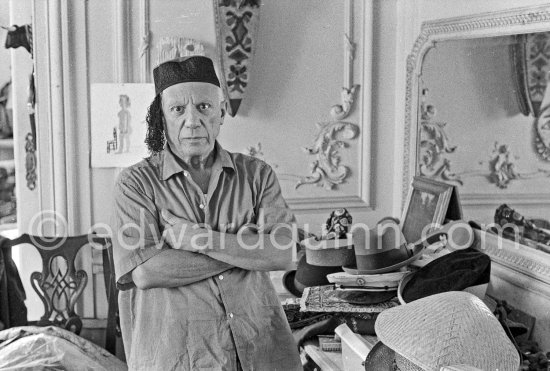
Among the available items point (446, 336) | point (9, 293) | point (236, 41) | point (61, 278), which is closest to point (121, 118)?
point (236, 41)

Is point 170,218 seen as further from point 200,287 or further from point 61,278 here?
point 61,278

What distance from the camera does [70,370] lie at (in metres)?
2.20

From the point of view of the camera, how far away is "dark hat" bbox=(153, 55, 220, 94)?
158 centimetres

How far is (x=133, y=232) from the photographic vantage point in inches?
61.6

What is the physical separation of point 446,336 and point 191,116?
0.70 metres

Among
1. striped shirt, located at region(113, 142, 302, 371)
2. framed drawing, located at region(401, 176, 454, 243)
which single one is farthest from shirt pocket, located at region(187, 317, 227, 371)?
framed drawing, located at region(401, 176, 454, 243)

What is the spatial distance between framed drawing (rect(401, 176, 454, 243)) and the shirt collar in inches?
30.1

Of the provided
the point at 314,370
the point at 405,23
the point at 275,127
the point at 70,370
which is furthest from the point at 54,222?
the point at 405,23

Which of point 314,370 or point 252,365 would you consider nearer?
point 252,365

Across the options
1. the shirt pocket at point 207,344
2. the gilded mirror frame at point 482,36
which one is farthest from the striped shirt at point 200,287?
the gilded mirror frame at point 482,36

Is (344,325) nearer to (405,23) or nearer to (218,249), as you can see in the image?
(218,249)

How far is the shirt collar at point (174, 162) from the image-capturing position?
1.60 m

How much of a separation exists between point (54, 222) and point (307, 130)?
0.90 m

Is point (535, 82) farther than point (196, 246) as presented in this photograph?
Yes
